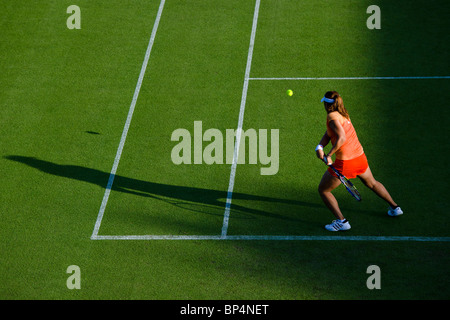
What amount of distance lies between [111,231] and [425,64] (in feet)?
23.4

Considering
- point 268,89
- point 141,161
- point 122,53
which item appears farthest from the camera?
point 122,53

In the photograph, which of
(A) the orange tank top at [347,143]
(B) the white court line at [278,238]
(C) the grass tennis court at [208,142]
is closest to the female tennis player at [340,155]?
(A) the orange tank top at [347,143]

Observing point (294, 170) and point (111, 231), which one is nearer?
point (111, 231)

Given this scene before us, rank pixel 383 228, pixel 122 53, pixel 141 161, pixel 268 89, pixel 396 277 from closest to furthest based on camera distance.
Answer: pixel 396 277, pixel 383 228, pixel 141 161, pixel 268 89, pixel 122 53

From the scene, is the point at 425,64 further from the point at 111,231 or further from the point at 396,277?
the point at 111,231

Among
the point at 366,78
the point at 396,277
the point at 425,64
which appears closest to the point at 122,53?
the point at 366,78

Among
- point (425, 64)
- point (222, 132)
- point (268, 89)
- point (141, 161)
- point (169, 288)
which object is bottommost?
point (169, 288)

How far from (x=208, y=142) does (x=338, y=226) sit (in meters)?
2.93

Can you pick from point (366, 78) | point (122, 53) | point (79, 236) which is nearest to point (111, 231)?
point (79, 236)

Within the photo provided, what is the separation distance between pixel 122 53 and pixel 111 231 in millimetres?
→ 5095

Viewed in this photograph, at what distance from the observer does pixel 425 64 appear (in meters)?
11.8

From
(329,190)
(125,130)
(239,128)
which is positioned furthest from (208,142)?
(329,190)

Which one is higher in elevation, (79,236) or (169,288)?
(79,236)

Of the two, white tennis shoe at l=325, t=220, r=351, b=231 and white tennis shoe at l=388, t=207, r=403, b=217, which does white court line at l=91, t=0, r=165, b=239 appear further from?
white tennis shoe at l=388, t=207, r=403, b=217
